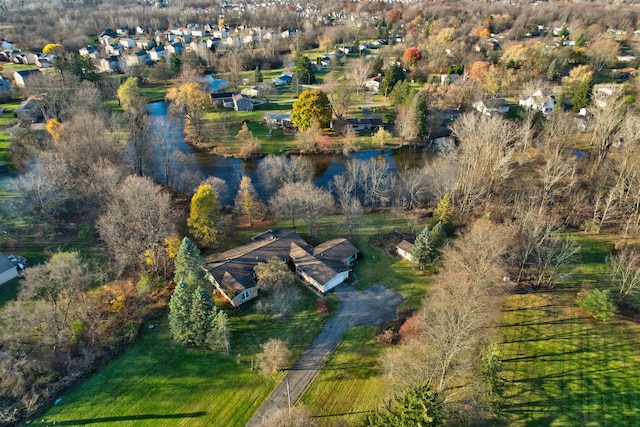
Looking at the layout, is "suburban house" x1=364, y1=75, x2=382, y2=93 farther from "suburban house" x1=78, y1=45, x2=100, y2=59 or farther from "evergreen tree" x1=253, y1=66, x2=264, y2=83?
"suburban house" x1=78, y1=45, x2=100, y2=59

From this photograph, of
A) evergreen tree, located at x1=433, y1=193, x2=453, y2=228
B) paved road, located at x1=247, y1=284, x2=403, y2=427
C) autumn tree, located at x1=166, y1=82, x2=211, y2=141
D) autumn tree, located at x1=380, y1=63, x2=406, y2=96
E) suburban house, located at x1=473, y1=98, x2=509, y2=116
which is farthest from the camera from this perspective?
autumn tree, located at x1=380, y1=63, x2=406, y2=96

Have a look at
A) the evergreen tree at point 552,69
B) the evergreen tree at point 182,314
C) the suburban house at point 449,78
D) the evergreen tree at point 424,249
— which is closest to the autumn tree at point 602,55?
Answer: the evergreen tree at point 552,69

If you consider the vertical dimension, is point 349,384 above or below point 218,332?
below

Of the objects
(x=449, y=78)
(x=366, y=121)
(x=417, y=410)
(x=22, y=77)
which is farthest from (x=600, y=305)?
(x=22, y=77)

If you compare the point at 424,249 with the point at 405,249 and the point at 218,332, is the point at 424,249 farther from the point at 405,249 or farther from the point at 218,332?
the point at 218,332

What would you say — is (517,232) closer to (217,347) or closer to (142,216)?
(217,347)

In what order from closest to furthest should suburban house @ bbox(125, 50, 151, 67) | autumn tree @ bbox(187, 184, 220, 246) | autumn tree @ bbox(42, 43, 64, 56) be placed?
autumn tree @ bbox(187, 184, 220, 246) < suburban house @ bbox(125, 50, 151, 67) < autumn tree @ bbox(42, 43, 64, 56)

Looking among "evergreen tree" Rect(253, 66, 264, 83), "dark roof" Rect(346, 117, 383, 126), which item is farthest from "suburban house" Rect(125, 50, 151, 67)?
"dark roof" Rect(346, 117, 383, 126)
